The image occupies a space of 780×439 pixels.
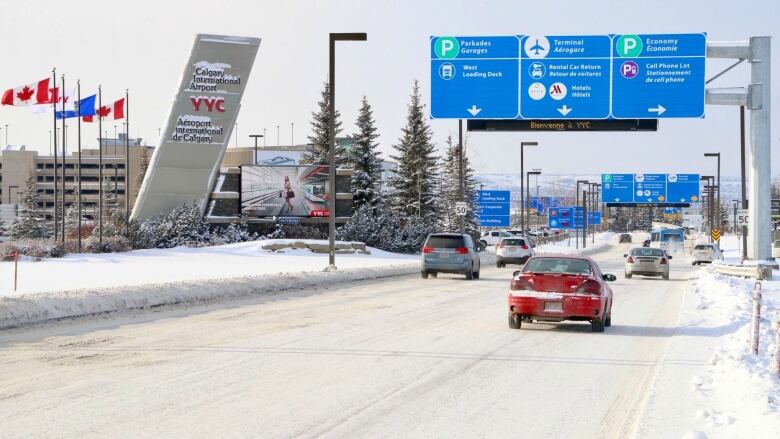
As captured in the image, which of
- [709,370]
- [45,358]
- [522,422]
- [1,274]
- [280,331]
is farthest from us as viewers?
[1,274]

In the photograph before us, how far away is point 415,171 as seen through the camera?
8050 cm

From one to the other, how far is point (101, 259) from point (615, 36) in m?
24.4

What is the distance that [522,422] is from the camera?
8.44 metres

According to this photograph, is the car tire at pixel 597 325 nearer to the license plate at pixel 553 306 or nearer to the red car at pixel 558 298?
the red car at pixel 558 298

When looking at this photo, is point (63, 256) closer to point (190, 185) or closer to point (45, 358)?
point (190, 185)

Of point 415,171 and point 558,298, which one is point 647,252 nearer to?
point 558,298

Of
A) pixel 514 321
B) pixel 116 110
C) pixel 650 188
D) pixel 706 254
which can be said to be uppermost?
pixel 116 110

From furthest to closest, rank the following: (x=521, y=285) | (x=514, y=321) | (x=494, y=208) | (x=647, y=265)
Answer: (x=494, y=208) < (x=647, y=265) < (x=514, y=321) < (x=521, y=285)

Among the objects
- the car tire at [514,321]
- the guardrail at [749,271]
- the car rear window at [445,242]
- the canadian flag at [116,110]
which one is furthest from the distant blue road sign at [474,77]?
the canadian flag at [116,110]

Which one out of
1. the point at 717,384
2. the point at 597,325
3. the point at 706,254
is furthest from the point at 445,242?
the point at 706,254

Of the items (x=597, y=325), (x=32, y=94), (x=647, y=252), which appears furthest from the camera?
(x=32, y=94)

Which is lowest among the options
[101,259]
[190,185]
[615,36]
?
[101,259]

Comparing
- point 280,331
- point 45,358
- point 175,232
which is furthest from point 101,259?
point 45,358

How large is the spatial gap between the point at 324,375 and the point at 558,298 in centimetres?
671
